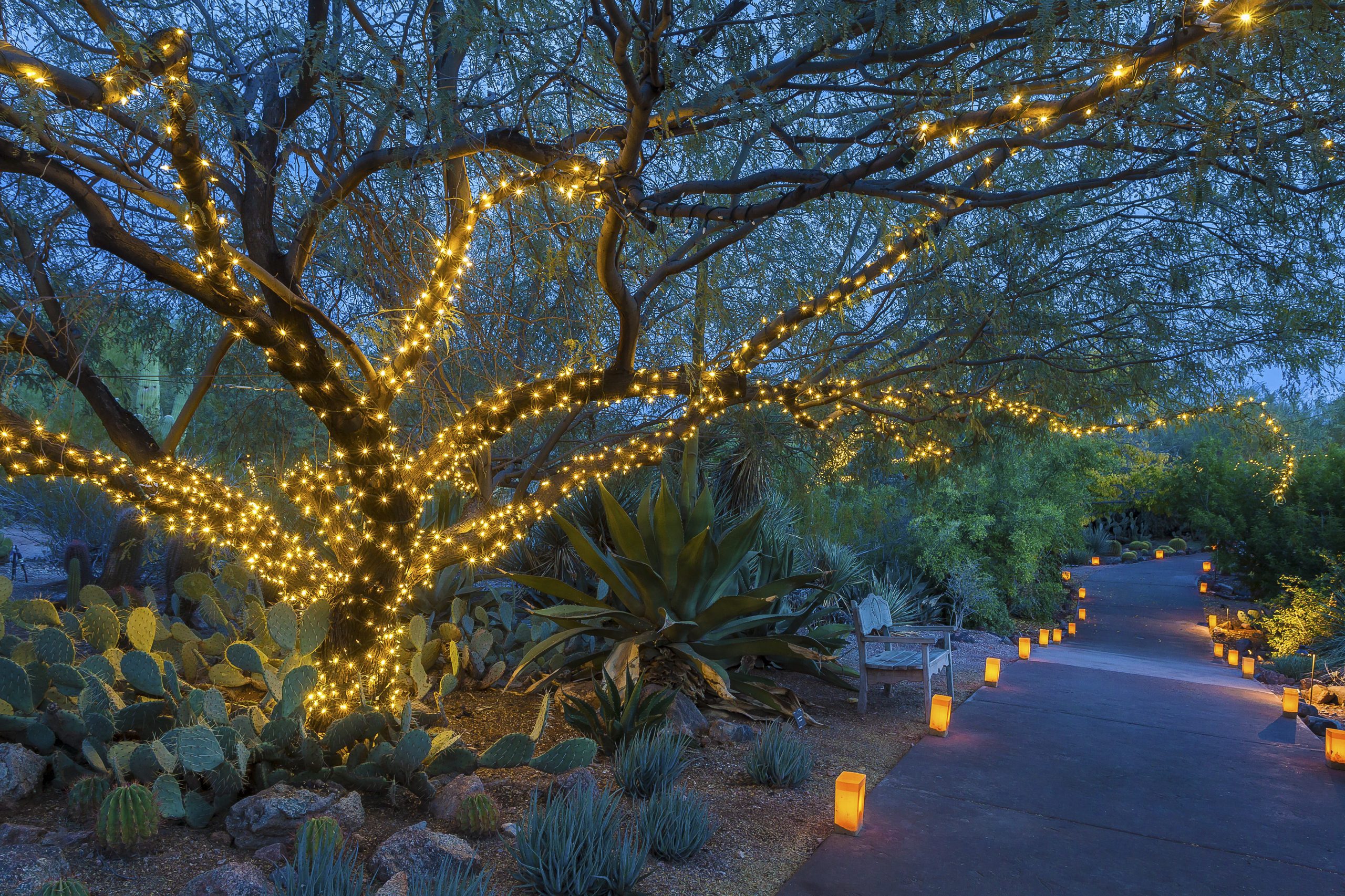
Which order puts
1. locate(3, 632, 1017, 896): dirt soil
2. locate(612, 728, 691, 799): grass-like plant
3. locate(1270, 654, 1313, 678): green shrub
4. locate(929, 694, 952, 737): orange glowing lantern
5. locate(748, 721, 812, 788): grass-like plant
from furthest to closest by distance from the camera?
locate(1270, 654, 1313, 678): green shrub → locate(929, 694, 952, 737): orange glowing lantern → locate(748, 721, 812, 788): grass-like plant → locate(612, 728, 691, 799): grass-like plant → locate(3, 632, 1017, 896): dirt soil

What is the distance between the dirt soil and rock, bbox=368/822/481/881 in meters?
0.19

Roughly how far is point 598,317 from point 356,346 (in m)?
1.52

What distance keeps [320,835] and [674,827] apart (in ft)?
4.32

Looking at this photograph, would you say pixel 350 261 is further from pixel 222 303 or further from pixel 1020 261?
pixel 1020 261

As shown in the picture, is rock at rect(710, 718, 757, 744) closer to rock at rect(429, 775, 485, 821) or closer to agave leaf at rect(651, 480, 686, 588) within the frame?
agave leaf at rect(651, 480, 686, 588)

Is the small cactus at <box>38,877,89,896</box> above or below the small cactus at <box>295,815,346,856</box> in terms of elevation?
above

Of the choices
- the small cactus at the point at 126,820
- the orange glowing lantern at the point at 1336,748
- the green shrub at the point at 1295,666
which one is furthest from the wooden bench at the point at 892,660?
the green shrub at the point at 1295,666

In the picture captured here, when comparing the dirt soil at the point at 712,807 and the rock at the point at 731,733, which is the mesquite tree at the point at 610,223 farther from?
the rock at the point at 731,733

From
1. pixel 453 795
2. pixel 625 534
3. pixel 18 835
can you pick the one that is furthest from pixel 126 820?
pixel 625 534

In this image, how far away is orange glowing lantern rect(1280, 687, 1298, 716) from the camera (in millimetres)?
6484

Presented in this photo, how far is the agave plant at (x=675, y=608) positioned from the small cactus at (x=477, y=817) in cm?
198

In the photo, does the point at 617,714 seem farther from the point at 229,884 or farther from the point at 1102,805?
the point at 1102,805

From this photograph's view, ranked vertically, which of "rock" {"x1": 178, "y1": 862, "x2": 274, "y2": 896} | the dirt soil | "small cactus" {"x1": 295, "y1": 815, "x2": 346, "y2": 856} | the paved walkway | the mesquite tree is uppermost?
the mesquite tree

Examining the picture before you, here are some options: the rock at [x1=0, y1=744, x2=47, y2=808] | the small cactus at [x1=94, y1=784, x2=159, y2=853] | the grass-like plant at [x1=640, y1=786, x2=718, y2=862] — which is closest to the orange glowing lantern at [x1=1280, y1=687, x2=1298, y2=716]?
the grass-like plant at [x1=640, y1=786, x2=718, y2=862]
